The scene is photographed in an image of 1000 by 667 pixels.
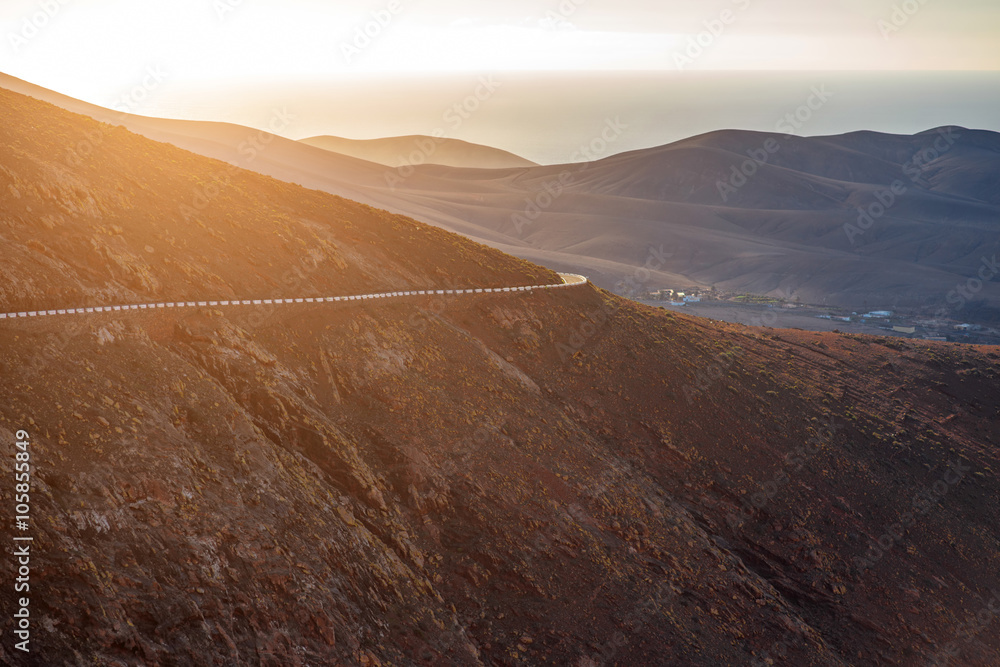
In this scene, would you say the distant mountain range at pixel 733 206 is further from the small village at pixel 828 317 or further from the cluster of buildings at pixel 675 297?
the cluster of buildings at pixel 675 297

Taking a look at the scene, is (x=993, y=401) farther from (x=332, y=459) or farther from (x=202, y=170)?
(x=202, y=170)

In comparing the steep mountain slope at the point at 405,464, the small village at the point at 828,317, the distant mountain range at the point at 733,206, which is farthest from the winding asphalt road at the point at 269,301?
the distant mountain range at the point at 733,206

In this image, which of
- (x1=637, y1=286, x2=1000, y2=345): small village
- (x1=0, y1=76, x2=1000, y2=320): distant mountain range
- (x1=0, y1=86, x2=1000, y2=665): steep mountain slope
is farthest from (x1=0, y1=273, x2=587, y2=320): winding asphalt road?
(x1=0, y1=76, x2=1000, y2=320): distant mountain range

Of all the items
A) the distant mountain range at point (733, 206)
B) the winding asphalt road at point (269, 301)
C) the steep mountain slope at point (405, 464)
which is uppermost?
the distant mountain range at point (733, 206)

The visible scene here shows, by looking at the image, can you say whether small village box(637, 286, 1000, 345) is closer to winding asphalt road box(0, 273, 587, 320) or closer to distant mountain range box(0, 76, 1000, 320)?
distant mountain range box(0, 76, 1000, 320)

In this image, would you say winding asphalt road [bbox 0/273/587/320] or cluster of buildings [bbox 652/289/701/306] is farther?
cluster of buildings [bbox 652/289/701/306]
